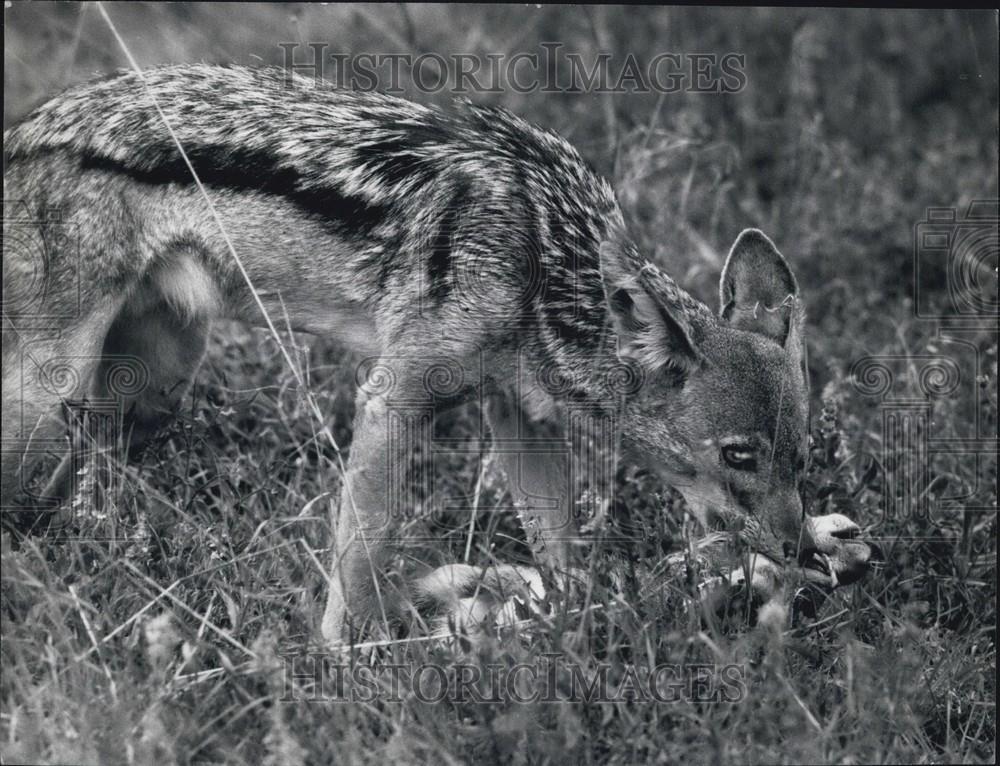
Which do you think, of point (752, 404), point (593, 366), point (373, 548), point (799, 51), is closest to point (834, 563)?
point (752, 404)

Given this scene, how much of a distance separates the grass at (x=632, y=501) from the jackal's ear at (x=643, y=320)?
863mm

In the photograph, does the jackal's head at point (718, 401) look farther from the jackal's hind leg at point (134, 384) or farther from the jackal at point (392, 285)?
the jackal's hind leg at point (134, 384)

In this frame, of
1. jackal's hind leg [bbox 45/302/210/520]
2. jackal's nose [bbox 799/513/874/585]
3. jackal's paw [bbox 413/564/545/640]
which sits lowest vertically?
jackal's paw [bbox 413/564/545/640]

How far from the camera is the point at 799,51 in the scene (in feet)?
31.9

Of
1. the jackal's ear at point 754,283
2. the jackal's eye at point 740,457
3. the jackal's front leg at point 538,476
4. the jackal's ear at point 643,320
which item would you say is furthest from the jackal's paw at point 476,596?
the jackal's ear at point 754,283

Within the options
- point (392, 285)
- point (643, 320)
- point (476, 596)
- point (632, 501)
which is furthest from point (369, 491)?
point (632, 501)

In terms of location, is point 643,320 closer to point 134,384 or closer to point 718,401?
point 718,401

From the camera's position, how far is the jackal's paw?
16.6ft

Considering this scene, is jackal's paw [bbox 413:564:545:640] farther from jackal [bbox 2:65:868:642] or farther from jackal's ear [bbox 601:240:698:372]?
jackal's ear [bbox 601:240:698:372]

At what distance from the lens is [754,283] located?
230 inches

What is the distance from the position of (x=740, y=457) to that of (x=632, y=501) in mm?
1072

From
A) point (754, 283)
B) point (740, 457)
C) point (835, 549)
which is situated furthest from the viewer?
point (754, 283)

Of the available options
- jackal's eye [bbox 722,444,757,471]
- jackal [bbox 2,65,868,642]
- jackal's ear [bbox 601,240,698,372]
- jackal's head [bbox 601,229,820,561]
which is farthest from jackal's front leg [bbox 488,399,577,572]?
jackal's eye [bbox 722,444,757,471]

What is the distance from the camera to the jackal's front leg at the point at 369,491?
5.42 meters
